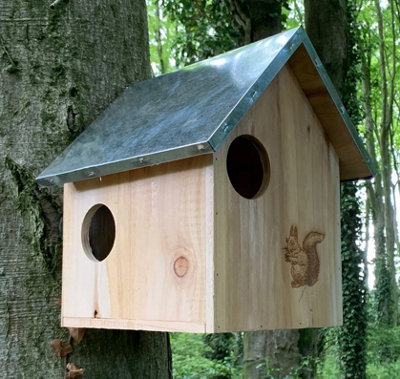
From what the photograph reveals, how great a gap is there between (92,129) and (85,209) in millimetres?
308

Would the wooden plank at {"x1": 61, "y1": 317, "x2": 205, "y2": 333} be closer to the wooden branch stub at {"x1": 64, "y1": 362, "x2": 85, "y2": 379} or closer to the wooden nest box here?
the wooden nest box

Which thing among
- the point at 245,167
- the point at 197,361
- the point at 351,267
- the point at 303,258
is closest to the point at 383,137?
the point at 351,267

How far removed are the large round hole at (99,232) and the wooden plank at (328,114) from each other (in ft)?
2.76

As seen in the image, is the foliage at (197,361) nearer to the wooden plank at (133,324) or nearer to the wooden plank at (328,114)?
the wooden plank at (328,114)

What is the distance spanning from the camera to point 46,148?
233 cm

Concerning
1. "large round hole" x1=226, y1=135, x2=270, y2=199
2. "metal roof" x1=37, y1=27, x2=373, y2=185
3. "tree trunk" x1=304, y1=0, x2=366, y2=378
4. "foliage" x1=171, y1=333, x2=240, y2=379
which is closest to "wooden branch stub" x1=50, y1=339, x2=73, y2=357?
"metal roof" x1=37, y1=27, x2=373, y2=185

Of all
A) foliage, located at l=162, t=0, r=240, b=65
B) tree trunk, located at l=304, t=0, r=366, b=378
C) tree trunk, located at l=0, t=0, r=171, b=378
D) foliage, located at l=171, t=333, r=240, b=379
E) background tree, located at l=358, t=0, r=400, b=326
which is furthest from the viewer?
background tree, located at l=358, t=0, r=400, b=326

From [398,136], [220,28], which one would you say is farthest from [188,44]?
[398,136]

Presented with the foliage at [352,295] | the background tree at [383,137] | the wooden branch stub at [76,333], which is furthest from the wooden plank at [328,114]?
the background tree at [383,137]

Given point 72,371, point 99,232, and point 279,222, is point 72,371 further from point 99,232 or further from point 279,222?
point 279,222

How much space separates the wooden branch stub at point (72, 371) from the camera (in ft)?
7.16

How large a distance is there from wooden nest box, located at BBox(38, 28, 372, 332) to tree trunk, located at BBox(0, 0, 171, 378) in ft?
0.35

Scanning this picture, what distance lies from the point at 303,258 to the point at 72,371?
857 millimetres

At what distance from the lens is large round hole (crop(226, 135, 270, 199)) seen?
224 centimetres
